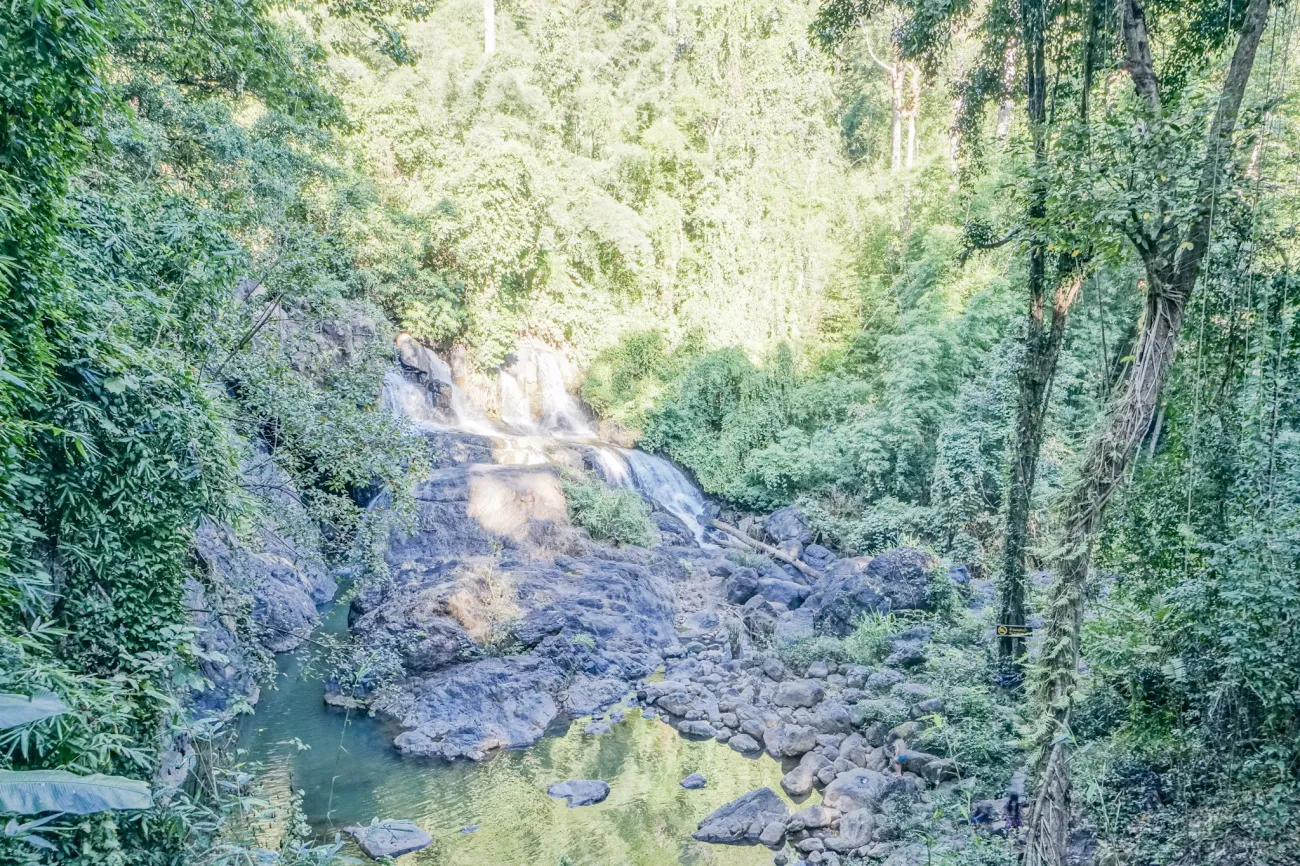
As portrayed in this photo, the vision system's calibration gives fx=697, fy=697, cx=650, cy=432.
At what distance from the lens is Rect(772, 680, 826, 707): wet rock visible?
26.9 ft

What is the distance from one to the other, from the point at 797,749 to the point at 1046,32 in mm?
7555

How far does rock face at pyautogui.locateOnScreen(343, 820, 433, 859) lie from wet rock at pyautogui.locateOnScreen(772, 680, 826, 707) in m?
4.16

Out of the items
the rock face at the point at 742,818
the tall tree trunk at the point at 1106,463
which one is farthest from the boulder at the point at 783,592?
the tall tree trunk at the point at 1106,463

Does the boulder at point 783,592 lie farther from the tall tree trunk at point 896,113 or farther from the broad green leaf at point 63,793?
the tall tree trunk at point 896,113

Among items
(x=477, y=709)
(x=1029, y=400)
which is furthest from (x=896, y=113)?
(x=477, y=709)

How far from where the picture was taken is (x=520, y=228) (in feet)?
60.3

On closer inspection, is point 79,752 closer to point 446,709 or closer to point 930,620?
point 446,709

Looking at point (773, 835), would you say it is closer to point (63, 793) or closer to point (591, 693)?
point (591, 693)

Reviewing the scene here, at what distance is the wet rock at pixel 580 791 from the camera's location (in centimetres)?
671

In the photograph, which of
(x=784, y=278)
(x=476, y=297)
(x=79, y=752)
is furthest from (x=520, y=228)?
(x=79, y=752)

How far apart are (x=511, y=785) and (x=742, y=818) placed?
7.77 ft

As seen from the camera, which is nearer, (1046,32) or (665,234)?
(1046,32)

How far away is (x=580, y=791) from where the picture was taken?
6.79m

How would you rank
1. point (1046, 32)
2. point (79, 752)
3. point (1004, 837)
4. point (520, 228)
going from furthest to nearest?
point (520, 228)
point (1046, 32)
point (1004, 837)
point (79, 752)
